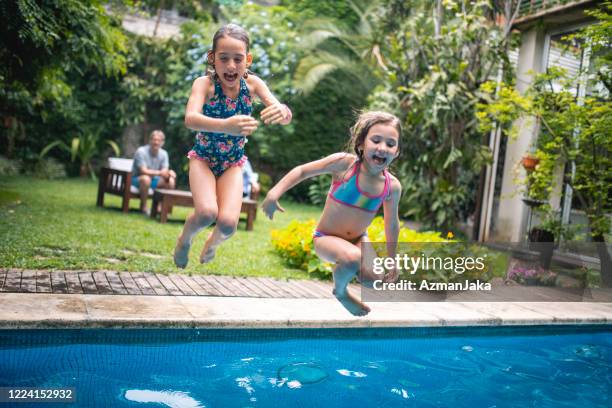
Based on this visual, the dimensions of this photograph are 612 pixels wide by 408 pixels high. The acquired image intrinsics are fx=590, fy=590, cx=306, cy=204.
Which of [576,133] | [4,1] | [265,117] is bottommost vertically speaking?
[265,117]

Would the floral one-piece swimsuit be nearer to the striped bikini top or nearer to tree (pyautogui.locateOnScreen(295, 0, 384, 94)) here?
the striped bikini top

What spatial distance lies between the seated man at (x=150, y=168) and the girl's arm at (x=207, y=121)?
7305 mm

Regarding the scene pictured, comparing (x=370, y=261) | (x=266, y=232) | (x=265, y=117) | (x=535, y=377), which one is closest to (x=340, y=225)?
(x=370, y=261)

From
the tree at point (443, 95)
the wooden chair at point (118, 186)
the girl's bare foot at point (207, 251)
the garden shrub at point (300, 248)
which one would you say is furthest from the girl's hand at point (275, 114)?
the wooden chair at point (118, 186)

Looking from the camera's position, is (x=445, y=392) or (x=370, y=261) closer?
(x=370, y=261)

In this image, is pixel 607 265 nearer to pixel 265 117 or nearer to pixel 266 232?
pixel 266 232

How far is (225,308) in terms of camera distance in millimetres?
5473

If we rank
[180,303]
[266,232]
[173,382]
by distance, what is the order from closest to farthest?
[173,382], [180,303], [266,232]

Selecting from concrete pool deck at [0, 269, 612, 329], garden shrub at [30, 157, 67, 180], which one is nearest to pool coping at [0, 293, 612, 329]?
concrete pool deck at [0, 269, 612, 329]

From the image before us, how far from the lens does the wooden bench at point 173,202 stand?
9.84 meters

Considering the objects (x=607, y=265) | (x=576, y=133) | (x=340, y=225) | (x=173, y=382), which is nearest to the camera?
(x=340, y=225)

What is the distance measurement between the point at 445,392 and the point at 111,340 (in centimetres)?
282

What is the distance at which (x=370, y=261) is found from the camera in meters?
3.81

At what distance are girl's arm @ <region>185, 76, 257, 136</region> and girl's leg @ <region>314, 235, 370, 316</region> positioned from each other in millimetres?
912
